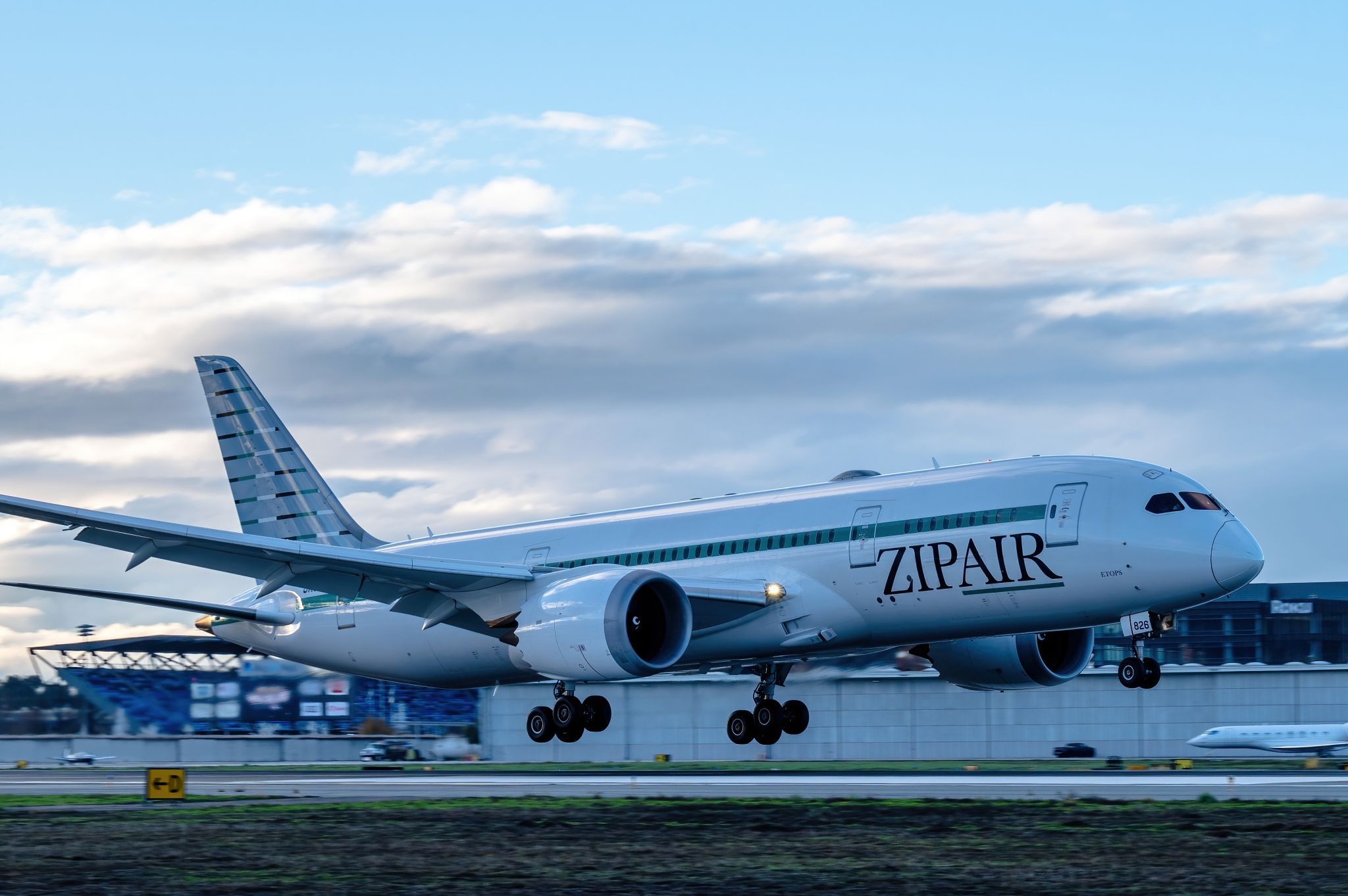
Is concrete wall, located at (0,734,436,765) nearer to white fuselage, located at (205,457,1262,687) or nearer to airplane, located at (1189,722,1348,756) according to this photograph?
airplane, located at (1189,722,1348,756)

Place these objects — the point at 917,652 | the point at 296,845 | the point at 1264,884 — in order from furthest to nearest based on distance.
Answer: the point at 917,652, the point at 296,845, the point at 1264,884

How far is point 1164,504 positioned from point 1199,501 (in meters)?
0.72

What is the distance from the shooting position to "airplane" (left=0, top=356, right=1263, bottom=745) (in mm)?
29969

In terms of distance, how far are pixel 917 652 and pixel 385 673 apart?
13154 millimetres

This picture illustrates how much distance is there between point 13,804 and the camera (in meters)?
35.3

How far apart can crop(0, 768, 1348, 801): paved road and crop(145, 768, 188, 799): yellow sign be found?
10.1 feet

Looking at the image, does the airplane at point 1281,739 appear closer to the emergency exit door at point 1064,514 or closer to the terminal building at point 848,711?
the terminal building at point 848,711

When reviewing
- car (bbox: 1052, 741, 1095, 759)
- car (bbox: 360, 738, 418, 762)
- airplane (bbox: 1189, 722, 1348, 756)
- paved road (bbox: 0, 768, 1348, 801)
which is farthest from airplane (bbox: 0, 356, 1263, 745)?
car (bbox: 360, 738, 418, 762)

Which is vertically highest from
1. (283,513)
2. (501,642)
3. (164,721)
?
(283,513)

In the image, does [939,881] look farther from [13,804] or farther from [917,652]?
[13,804]

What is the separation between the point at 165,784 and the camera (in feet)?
115

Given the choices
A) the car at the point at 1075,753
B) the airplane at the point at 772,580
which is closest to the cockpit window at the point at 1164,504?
the airplane at the point at 772,580

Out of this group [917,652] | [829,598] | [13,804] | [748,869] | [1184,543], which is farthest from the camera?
[917,652]

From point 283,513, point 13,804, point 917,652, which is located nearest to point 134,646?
point 283,513
